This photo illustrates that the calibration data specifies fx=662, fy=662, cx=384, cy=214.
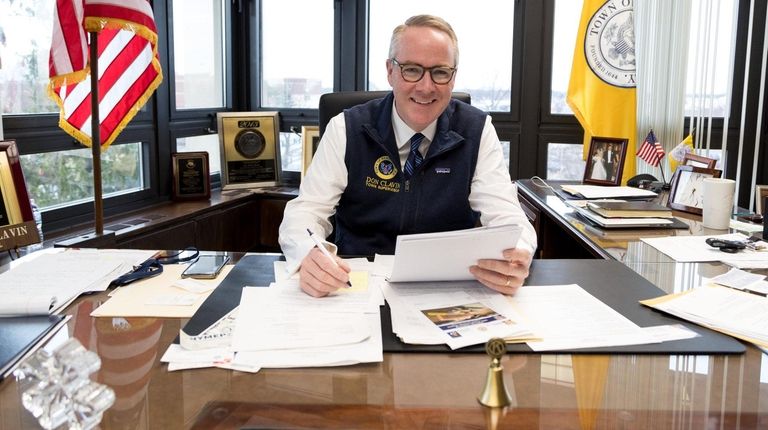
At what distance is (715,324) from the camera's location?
1.11 metres

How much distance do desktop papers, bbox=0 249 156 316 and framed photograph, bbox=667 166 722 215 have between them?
179 cm

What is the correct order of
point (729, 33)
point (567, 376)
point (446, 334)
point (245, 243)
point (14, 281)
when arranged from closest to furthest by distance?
point (567, 376) < point (446, 334) < point (14, 281) < point (729, 33) < point (245, 243)

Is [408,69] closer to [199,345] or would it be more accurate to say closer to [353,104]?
[353,104]

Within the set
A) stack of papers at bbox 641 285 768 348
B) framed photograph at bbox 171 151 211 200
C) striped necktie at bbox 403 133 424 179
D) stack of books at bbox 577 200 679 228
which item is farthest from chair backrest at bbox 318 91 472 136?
framed photograph at bbox 171 151 211 200

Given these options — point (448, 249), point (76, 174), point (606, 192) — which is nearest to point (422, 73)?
point (448, 249)

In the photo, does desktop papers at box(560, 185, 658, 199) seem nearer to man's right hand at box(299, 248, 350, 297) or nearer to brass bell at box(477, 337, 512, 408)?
man's right hand at box(299, 248, 350, 297)

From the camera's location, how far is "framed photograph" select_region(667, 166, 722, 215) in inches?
90.1

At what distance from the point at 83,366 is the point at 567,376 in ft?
2.03

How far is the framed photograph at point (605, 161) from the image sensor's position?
112 inches

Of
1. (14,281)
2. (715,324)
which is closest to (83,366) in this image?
(14,281)

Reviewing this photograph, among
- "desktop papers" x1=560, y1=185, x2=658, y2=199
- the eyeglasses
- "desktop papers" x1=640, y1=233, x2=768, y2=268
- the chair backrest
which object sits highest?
the eyeglasses

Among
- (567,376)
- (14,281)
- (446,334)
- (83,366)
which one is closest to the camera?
(83,366)

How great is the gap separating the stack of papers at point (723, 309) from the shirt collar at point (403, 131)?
0.86m

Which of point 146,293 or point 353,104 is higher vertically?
point 353,104
